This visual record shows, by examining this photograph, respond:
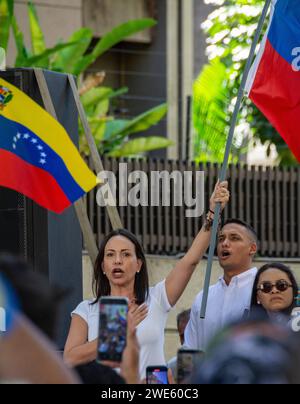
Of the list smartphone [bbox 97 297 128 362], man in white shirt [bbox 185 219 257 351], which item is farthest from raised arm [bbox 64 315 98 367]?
smartphone [bbox 97 297 128 362]

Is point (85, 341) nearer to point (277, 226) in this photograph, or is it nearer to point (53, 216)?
point (53, 216)

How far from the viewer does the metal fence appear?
14102 millimetres

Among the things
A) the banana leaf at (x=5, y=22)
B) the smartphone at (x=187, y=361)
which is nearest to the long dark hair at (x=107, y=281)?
the smartphone at (x=187, y=361)

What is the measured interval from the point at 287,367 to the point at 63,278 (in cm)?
502

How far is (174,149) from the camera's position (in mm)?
25625

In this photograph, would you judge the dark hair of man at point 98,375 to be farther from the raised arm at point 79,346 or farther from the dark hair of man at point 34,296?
the raised arm at point 79,346

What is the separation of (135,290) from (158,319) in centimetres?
28

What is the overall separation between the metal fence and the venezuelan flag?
4.93 m

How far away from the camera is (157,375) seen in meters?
5.71

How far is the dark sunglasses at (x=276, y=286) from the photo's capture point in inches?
295

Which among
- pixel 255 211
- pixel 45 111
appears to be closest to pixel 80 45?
pixel 255 211

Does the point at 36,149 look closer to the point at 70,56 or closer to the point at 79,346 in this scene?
the point at 79,346

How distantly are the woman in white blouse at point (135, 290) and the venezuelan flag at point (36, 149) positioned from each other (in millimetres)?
1076

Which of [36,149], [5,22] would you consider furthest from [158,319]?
[5,22]
